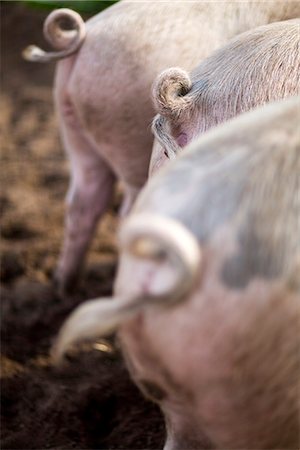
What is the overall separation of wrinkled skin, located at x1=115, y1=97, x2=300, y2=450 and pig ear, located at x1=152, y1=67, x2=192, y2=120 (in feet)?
1.20

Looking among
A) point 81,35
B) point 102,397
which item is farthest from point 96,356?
point 81,35

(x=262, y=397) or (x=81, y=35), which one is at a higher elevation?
(x=81, y=35)

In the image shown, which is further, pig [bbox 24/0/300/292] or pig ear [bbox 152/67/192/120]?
pig [bbox 24/0/300/292]

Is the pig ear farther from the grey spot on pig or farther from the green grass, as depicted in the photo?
the green grass

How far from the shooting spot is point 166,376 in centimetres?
95

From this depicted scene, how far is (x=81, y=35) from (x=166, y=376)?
1.08 m

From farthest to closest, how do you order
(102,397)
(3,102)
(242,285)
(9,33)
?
1. (9,33)
2. (3,102)
3. (102,397)
4. (242,285)

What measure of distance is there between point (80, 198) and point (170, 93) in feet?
3.17

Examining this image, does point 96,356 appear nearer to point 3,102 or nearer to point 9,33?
point 3,102

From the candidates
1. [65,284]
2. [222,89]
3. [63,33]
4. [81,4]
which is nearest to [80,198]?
→ [65,284]

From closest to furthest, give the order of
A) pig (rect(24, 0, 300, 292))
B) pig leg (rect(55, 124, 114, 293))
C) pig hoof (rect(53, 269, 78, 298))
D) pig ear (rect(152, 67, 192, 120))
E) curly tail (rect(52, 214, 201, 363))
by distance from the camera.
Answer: curly tail (rect(52, 214, 201, 363)) → pig ear (rect(152, 67, 192, 120)) → pig (rect(24, 0, 300, 292)) → pig leg (rect(55, 124, 114, 293)) → pig hoof (rect(53, 269, 78, 298))

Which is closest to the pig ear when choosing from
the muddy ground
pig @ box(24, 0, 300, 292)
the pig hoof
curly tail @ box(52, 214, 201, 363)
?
pig @ box(24, 0, 300, 292)

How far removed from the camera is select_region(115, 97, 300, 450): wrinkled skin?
2.88 feet

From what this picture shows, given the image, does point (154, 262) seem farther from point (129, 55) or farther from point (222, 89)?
point (129, 55)
